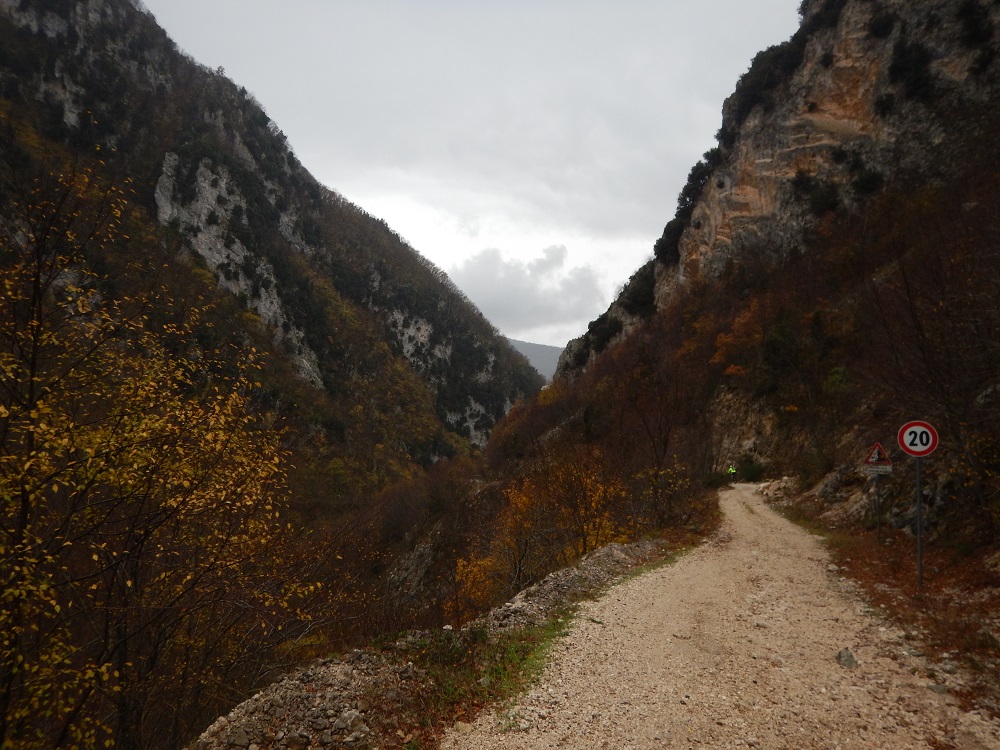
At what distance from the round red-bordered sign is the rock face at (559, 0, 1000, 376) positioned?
36.7m

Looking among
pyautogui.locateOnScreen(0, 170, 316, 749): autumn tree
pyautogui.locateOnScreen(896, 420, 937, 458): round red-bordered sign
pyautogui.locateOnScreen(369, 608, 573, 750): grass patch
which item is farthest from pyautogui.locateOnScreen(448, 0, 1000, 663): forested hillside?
pyautogui.locateOnScreen(0, 170, 316, 749): autumn tree

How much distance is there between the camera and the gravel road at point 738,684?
438 cm

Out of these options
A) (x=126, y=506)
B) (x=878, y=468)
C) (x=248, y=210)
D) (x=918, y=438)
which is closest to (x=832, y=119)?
(x=878, y=468)

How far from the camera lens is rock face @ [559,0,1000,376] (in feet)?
109

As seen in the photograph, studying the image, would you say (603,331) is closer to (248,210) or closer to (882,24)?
(882,24)

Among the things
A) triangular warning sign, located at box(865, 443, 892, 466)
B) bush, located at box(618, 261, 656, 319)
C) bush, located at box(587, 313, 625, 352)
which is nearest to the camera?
triangular warning sign, located at box(865, 443, 892, 466)

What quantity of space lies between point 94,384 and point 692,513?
17.1 metres

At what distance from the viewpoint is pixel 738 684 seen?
5305mm

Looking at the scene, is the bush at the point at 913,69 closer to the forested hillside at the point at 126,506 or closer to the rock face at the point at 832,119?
the rock face at the point at 832,119

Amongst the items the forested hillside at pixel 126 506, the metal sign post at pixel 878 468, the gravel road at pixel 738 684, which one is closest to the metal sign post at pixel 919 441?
the gravel road at pixel 738 684

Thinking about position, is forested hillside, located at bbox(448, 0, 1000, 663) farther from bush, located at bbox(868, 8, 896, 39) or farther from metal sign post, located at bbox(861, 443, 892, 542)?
metal sign post, located at bbox(861, 443, 892, 542)

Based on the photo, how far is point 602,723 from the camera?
15.7 feet

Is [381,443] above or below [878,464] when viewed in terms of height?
below

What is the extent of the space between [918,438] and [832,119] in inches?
1779
